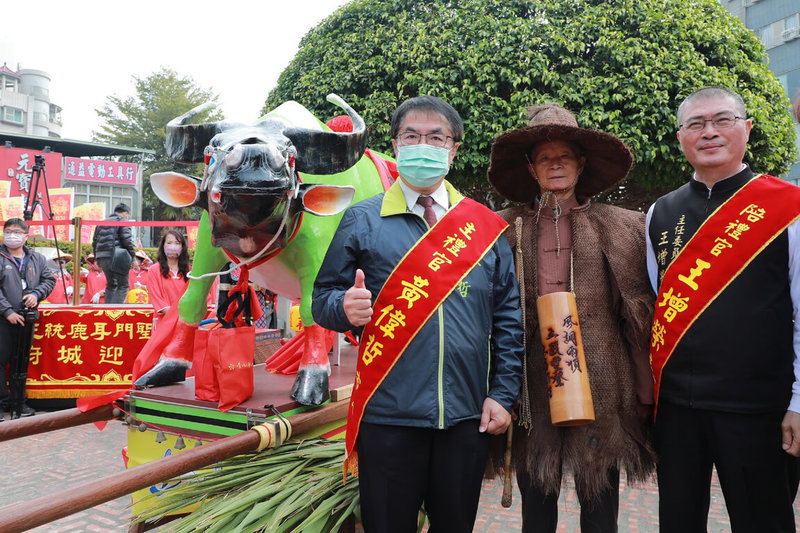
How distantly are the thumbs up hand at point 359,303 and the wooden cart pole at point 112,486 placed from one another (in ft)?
2.33

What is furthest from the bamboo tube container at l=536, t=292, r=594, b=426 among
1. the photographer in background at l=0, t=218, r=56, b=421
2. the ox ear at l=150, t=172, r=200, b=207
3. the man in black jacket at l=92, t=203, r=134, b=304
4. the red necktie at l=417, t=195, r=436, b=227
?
the man in black jacket at l=92, t=203, r=134, b=304

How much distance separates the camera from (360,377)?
77.7 inches

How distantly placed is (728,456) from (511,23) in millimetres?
5844

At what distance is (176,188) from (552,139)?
168 centimetres

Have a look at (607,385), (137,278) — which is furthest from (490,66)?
(137,278)

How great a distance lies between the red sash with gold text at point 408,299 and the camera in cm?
192

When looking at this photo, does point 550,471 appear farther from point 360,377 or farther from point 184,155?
point 184,155

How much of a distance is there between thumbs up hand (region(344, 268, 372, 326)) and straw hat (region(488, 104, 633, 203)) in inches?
36.7

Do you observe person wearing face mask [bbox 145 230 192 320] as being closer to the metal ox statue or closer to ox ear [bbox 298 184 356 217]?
the metal ox statue

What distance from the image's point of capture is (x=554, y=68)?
6.71m

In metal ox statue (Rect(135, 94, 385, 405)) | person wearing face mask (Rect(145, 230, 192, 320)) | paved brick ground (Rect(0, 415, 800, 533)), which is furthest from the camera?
person wearing face mask (Rect(145, 230, 192, 320))

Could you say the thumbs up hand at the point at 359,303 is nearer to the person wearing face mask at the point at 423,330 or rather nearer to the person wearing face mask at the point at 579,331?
the person wearing face mask at the point at 423,330

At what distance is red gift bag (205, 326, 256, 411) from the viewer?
99.2 inches

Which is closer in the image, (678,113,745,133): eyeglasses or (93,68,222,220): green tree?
(678,113,745,133): eyeglasses
